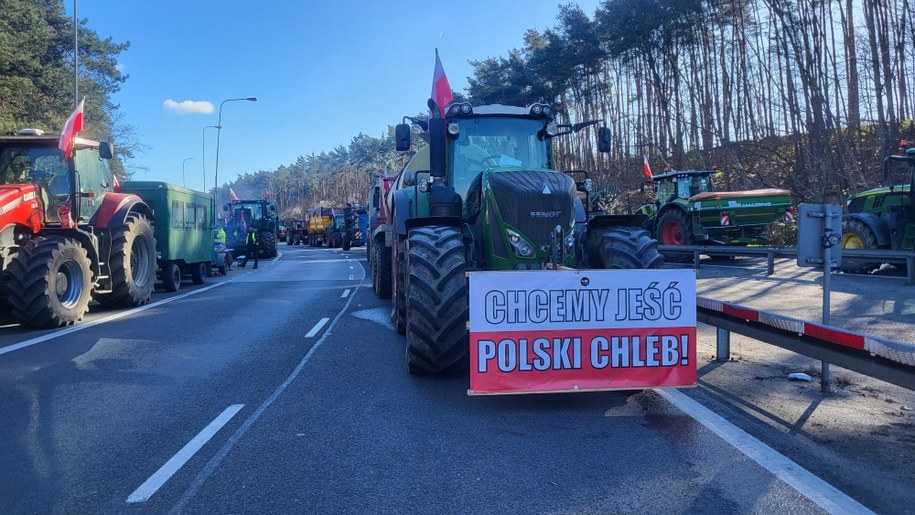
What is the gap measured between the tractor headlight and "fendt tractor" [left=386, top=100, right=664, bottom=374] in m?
0.01

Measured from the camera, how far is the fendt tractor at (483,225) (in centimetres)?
642

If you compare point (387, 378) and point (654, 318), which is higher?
point (654, 318)

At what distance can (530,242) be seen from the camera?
7.11 metres

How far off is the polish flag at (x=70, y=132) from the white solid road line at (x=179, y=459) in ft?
24.5

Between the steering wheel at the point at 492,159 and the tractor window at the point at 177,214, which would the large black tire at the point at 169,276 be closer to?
the tractor window at the point at 177,214

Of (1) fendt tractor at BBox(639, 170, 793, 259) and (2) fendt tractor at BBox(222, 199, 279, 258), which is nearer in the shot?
(1) fendt tractor at BBox(639, 170, 793, 259)

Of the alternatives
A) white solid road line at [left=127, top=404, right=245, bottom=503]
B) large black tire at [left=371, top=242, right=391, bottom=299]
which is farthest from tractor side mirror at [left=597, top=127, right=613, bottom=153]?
large black tire at [left=371, top=242, right=391, bottom=299]

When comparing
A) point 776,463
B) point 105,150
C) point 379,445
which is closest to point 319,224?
point 105,150

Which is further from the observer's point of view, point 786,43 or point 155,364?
point 786,43

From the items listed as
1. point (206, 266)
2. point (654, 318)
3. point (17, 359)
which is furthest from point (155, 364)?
point (206, 266)

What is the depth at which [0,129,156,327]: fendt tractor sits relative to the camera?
10.1 metres

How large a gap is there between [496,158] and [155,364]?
4.65 m

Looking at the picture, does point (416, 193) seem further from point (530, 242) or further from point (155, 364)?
point (155, 364)

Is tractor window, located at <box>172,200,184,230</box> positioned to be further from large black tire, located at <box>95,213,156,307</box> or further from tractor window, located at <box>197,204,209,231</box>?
large black tire, located at <box>95,213,156,307</box>
